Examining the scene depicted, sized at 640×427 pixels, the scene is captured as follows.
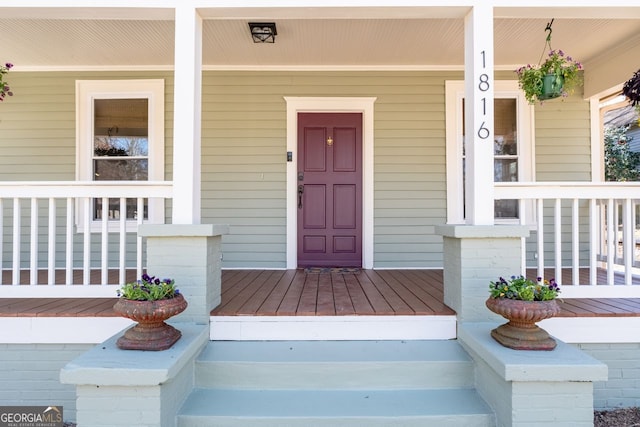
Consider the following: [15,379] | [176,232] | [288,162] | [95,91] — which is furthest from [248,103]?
[15,379]

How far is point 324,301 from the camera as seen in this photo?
2969 millimetres

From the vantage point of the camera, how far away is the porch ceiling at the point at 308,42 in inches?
146

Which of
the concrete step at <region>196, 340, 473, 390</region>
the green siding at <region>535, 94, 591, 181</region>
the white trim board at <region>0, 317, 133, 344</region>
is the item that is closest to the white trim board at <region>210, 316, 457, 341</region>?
the concrete step at <region>196, 340, 473, 390</region>

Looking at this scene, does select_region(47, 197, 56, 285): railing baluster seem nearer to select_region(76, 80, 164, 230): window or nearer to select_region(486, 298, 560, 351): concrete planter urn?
select_region(76, 80, 164, 230): window

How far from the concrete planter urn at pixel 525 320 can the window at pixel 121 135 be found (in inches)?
152

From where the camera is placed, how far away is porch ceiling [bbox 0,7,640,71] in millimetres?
3707

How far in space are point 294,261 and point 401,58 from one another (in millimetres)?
2589

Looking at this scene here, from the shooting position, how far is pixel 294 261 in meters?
4.72

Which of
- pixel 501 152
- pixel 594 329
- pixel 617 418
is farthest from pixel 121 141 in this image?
pixel 617 418

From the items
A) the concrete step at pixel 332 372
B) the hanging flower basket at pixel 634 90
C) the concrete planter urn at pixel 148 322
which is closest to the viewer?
the concrete planter urn at pixel 148 322

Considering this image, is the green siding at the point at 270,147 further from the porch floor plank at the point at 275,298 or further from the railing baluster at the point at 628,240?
the railing baluster at the point at 628,240

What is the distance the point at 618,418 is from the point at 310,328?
1.98 metres

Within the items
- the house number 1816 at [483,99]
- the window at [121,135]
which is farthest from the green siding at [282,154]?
the house number 1816 at [483,99]

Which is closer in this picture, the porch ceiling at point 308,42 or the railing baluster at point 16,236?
the railing baluster at point 16,236
